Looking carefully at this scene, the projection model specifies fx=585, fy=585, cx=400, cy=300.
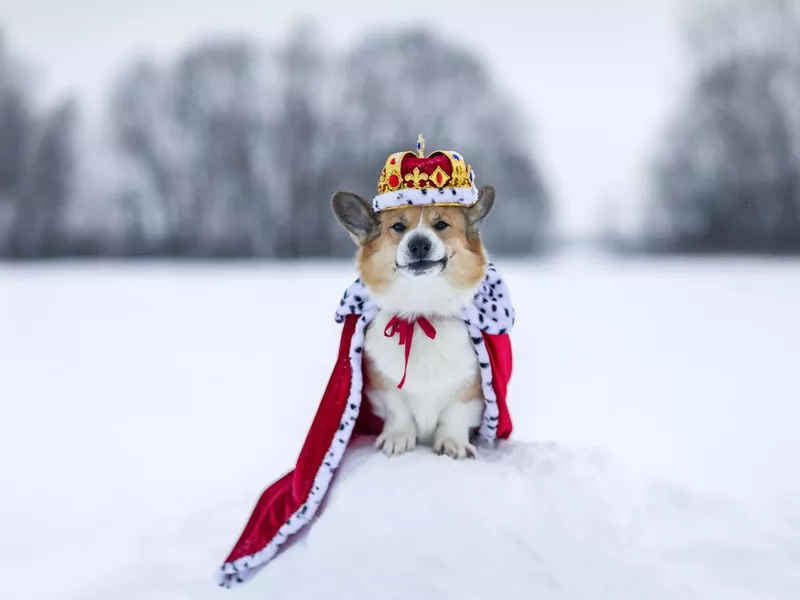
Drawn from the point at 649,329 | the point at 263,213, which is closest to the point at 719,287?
the point at 649,329

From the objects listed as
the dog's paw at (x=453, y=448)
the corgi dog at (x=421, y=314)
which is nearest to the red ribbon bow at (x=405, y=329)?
the corgi dog at (x=421, y=314)

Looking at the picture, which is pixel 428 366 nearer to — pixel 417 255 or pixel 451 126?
pixel 417 255

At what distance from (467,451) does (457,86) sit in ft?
26.2

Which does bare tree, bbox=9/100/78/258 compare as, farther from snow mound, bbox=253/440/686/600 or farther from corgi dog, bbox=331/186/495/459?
snow mound, bbox=253/440/686/600

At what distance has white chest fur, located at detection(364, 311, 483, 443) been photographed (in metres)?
1.78

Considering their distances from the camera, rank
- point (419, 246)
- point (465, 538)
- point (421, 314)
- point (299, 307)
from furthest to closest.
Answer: point (299, 307)
point (421, 314)
point (419, 246)
point (465, 538)

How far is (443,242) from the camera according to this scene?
5.85 feet

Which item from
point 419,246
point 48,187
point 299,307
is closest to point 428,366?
point 419,246

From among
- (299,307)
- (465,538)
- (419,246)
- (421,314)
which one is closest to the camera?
(465,538)

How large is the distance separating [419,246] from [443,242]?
4.4 inches

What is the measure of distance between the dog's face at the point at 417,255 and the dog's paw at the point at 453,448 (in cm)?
41

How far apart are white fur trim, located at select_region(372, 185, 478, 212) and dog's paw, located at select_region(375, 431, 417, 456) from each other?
2.37 ft

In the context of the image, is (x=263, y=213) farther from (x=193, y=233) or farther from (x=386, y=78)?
(x=386, y=78)

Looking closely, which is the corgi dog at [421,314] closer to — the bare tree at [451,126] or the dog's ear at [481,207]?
the dog's ear at [481,207]
